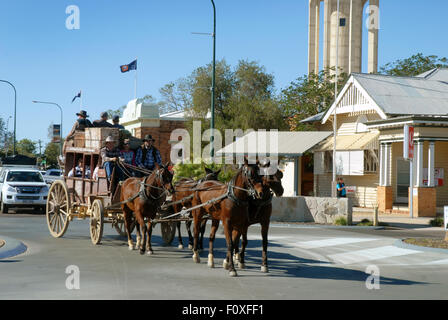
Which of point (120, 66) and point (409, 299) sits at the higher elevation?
point (120, 66)

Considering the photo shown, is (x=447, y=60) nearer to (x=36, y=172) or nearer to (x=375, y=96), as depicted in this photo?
(x=375, y=96)

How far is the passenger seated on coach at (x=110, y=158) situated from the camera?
14.3 metres

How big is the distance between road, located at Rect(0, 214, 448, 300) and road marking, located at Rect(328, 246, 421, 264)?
0.02 m

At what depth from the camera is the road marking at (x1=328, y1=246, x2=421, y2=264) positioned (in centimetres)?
1341

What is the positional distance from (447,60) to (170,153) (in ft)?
95.1

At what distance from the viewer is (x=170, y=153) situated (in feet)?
150

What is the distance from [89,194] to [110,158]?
4.48 feet

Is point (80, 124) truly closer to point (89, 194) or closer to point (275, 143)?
point (89, 194)

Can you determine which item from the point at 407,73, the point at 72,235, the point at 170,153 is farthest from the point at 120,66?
the point at 407,73

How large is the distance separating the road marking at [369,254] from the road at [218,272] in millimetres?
23

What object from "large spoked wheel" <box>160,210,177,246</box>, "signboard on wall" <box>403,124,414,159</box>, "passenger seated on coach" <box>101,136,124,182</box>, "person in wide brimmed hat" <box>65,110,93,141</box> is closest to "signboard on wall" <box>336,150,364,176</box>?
"signboard on wall" <box>403,124,414,159</box>

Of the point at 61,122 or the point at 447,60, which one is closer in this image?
the point at 447,60

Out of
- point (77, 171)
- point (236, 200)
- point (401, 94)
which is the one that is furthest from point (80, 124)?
point (401, 94)
